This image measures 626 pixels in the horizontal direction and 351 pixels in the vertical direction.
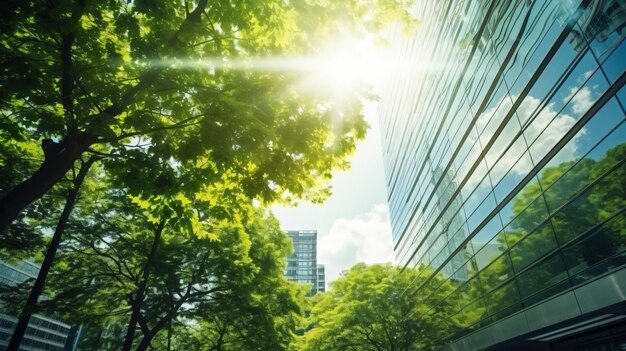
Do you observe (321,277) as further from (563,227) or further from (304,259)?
(563,227)

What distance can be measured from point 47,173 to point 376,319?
2453cm

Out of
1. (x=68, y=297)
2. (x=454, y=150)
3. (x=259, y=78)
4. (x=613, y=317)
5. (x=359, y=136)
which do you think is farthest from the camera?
(x=454, y=150)

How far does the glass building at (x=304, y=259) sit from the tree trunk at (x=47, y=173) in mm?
142022

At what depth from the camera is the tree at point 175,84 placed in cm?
553

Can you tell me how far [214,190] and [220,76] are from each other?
2813 mm

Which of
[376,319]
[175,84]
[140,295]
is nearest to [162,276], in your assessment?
[140,295]

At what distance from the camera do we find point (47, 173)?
5.76 meters

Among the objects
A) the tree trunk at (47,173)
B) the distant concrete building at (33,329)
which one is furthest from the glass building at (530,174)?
the distant concrete building at (33,329)

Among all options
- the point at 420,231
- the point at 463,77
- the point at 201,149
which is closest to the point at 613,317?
the point at 201,149

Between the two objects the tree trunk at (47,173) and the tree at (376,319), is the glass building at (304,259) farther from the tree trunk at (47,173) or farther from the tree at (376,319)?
the tree trunk at (47,173)

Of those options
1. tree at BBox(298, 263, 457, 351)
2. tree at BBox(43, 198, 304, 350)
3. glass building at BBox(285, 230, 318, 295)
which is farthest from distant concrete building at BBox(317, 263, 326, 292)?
tree at BBox(43, 198, 304, 350)

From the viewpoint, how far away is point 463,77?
69.0ft

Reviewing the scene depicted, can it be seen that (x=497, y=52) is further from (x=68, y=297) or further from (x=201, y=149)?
(x=68, y=297)

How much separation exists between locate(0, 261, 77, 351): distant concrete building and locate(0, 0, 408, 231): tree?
120523mm
